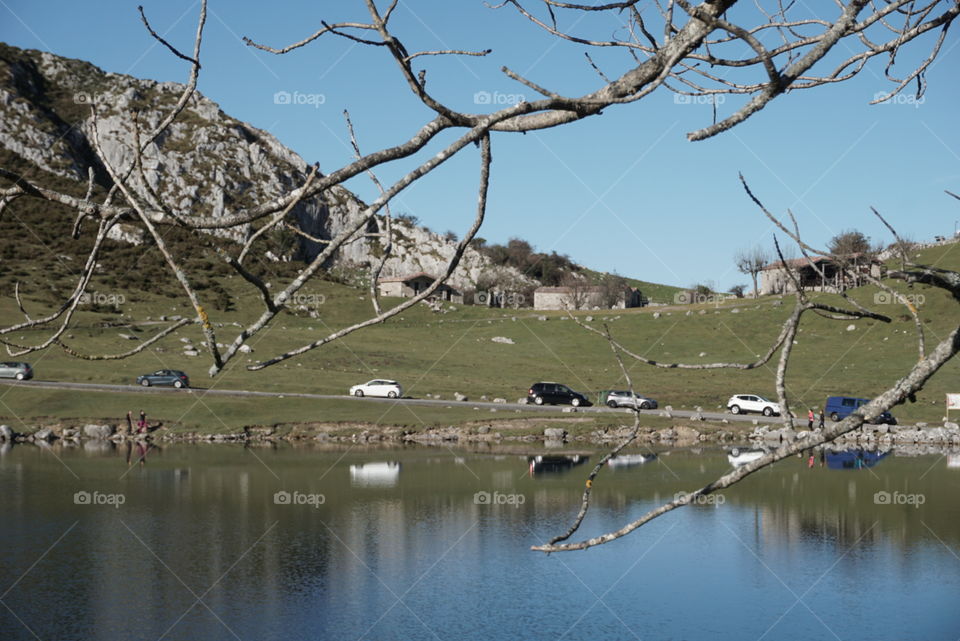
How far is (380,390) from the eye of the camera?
79000 millimetres

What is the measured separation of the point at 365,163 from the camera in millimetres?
4219

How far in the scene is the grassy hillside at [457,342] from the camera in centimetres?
8469

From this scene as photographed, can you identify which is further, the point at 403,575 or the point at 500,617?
the point at 403,575

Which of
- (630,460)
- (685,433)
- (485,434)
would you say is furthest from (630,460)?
(485,434)

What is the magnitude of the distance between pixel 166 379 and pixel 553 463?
127 ft

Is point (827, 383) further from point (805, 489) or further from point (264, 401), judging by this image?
point (264, 401)

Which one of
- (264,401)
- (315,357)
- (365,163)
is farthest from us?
(315,357)

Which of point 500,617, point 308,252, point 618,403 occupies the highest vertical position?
point 308,252

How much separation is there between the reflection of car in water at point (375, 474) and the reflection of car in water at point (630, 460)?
12706 mm

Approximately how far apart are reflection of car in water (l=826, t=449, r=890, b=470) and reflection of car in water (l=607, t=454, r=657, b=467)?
1084 cm

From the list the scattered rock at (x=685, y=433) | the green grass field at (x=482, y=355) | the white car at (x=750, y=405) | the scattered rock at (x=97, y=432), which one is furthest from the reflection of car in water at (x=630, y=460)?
the scattered rock at (x=97, y=432)

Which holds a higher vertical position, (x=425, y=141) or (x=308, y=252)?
(x=308, y=252)

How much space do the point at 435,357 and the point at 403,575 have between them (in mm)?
72924

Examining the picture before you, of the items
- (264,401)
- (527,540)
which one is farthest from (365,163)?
(264,401)
